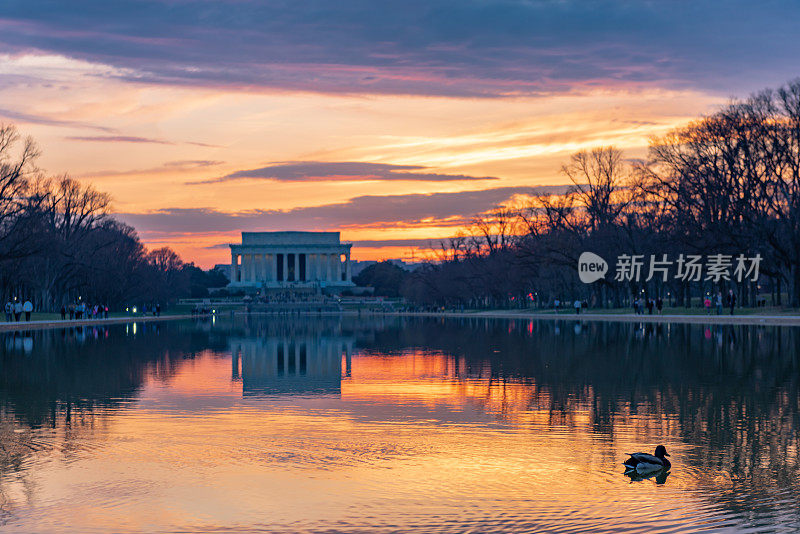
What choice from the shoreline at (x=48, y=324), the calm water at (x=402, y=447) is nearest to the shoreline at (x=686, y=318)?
the calm water at (x=402, y=447)

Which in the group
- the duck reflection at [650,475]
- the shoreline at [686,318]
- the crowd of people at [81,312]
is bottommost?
the duck reflection at [650,475]

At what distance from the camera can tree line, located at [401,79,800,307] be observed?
5759cm

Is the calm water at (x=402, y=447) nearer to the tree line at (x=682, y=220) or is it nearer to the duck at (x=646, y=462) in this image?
the duck at (x=646, y=462)

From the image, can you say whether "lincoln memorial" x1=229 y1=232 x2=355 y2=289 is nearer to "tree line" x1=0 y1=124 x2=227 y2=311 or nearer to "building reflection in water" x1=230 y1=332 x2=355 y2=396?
"tree line" x1=0 y1=124 x2=227 y2=311

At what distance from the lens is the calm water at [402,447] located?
32.6ft

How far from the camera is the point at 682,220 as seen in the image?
66.2m

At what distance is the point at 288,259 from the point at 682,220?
13930 centimetres

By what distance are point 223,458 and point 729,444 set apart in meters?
7.18

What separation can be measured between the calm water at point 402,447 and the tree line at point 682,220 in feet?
109

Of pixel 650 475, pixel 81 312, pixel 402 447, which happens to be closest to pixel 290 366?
pixel 402 447

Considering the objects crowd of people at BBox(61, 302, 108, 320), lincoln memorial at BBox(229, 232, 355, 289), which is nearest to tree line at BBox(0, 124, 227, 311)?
crowd of people at BBox(61, 302, 108, 320)

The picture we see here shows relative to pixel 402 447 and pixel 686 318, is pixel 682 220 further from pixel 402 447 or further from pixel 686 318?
pixel 402 447

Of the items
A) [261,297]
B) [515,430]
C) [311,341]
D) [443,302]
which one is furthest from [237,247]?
[515,430]

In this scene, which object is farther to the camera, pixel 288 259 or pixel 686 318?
pixel 288 259
